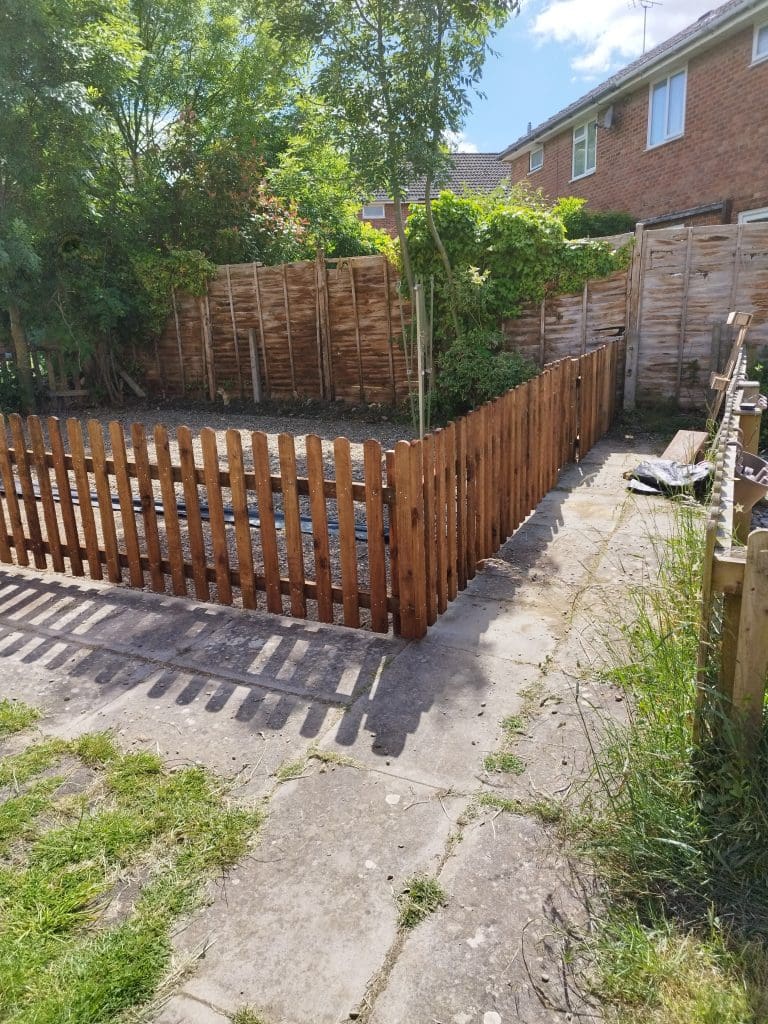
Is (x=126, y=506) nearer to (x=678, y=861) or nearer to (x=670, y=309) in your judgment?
(x=678, y=861)

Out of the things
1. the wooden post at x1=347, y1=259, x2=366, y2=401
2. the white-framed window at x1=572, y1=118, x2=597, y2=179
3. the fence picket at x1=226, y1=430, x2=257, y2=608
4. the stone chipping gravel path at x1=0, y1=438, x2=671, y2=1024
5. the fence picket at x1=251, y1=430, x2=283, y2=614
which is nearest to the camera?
the stone chipping gravel path at x1=0, y1=438, x2=671, y2=1024

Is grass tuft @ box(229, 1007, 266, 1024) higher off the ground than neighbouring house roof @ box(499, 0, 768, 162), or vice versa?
neighbouring house roof @ box(499, 0, 768, 162)

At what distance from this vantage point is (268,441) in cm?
771

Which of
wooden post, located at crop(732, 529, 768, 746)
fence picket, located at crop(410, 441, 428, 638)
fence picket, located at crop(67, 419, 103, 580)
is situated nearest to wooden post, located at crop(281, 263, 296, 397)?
fence picket, located at crop(67, 419, 103, 580)

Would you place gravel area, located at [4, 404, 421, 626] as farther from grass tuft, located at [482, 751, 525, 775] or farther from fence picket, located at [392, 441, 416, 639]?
grass tuft, located at [482, 751, 525, 775]

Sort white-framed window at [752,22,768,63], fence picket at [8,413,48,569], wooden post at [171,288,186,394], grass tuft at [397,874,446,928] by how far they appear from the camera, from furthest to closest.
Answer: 1. wooden post at [171,288,186,394]
2. white-framed window at [752,22,768,63]
3. fence picket at [8,413,48,569]
4. grass tuft at [397,874,446,928]

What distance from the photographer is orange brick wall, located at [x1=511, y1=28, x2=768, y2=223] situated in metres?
13.3

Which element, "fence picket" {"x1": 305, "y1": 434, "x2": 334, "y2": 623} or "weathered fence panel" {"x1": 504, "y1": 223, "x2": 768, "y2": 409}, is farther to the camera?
"weathered fence panel" {"x1": 504, "y1": 223, "x2": 768, "y2": 409}

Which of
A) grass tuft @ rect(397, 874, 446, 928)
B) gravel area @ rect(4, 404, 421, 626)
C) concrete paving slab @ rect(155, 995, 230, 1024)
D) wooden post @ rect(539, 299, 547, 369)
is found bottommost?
gravel area @ rect(4, 404, 421, 626)

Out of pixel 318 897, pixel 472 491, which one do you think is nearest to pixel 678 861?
pixel 318 897

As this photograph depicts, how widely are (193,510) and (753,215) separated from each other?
13.4m

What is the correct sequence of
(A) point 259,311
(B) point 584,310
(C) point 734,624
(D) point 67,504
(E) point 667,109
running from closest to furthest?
(C) point 734,624 → (D) point 67,504 → (B) point 584,310 → (A) point 259,311 → (E) point 667,109

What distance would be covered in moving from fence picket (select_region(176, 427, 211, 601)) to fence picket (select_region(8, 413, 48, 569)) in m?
1.35

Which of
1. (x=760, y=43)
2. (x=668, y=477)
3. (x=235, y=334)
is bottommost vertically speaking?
(x=668, y=477)
